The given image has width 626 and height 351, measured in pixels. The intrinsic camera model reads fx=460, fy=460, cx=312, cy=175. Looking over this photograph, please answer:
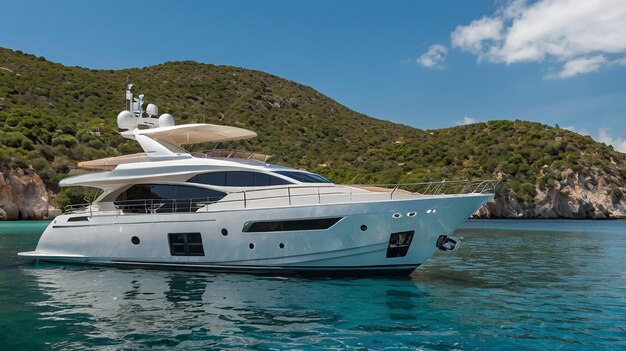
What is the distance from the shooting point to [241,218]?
12172 millimetres

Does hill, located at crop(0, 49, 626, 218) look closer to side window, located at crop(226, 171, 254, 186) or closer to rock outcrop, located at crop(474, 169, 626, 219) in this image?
rock outcrop, located at crop(474, 169, 626, 219)

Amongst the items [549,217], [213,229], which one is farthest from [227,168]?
[549,217]

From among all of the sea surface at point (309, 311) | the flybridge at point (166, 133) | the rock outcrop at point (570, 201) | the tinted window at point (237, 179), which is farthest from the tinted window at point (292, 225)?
the rock outcrop at point (570, 201)

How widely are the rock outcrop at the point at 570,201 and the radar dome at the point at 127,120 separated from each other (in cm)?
5788

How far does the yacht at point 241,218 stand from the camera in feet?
38.3

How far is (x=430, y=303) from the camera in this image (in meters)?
9.59

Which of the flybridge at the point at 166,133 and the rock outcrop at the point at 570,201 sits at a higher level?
the flybridge at the point at 166,133

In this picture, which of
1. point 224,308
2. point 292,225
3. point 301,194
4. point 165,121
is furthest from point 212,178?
point 224,308

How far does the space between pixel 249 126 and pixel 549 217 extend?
1915 inches

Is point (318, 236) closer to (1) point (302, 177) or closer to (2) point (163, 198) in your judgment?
(1) point (302, 177)

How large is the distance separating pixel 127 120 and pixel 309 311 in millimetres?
11074

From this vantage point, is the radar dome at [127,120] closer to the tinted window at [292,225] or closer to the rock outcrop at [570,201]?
the tinted window at [292,225]

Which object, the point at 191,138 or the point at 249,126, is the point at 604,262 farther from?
the point at 249,126

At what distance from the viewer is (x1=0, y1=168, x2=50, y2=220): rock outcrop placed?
139 feet
